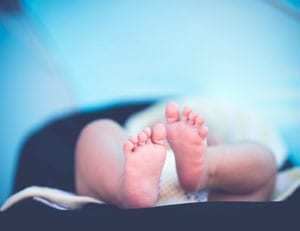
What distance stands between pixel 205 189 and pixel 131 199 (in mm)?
195

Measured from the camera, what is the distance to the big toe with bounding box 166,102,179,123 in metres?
0.80

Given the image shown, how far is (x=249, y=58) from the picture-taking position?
1.28 meters

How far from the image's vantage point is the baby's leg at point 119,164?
73 centimetres

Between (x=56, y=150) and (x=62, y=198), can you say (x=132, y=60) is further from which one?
(x=62, y=198)

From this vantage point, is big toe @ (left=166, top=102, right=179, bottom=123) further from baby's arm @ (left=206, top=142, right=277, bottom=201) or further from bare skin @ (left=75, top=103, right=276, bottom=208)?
baby's arm @ (left=206, top=142, right=277, bottom=201)

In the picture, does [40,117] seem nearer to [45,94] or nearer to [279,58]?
[45,94]

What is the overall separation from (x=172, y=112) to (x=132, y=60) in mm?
618

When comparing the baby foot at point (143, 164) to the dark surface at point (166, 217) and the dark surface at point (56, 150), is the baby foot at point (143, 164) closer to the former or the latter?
the dark surface at point (166, 217)

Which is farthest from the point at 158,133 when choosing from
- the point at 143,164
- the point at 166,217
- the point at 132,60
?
the point at 132,60

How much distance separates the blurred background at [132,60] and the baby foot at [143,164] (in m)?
0.60

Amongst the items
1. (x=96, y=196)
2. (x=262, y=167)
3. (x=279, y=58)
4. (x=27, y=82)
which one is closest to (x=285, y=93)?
(x=279, y=58)

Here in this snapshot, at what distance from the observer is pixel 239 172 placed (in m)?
0.87

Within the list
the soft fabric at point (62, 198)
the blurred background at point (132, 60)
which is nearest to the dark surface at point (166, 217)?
the soft fabric at point (62, 198)

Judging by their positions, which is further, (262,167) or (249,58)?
(249,58)
